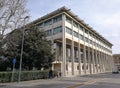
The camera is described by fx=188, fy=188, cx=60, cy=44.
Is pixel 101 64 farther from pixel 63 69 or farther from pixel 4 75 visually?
pixel 4 75

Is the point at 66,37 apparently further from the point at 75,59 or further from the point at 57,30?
the point at 75,59

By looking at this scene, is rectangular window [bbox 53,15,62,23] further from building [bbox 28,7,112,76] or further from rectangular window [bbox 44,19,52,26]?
rectangular window [bbox 44,19,52,26]

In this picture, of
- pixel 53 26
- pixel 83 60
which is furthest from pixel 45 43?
A: pixel 83 60

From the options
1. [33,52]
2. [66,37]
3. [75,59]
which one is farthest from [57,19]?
[33,52]

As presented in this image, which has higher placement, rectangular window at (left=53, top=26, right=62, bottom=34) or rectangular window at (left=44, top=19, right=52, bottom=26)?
rectangular window at (left=44, top=19, right=52, bottom=26)

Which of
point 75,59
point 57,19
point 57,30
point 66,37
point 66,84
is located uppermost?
point 57,19

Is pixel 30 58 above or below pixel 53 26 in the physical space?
below

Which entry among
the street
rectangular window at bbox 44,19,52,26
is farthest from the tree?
rectangular window at bbox 44,19,52,26

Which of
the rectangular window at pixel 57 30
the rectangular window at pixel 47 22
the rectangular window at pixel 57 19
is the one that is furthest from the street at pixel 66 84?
the rectangular window at pixel 47 22

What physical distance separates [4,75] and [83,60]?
4090cm

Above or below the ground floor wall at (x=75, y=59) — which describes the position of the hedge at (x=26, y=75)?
below

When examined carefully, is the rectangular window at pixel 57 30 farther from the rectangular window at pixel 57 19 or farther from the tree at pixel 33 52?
the tree at pixel 33 52

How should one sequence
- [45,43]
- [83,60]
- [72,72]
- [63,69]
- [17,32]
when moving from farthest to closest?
[83,60], [72,72], [63,69], [45,43], [17,32]

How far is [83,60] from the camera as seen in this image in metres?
61.4
